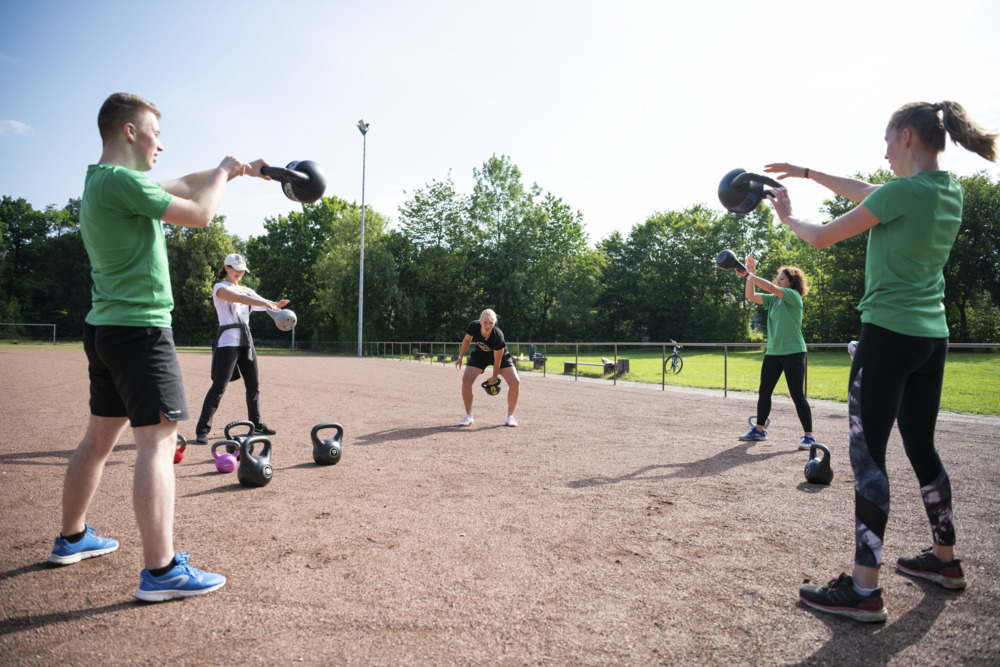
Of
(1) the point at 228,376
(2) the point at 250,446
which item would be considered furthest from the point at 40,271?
(2) the point at 250,446

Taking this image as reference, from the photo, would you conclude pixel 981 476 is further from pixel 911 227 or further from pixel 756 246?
pixel 756 246

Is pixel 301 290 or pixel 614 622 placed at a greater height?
pixel 301 290

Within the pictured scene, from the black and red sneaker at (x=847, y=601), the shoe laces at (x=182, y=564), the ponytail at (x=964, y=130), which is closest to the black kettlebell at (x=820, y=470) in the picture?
Answer: the black and red sneaker at (x=847, y=601)

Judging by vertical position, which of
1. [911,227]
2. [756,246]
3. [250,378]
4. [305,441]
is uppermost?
[756,246]

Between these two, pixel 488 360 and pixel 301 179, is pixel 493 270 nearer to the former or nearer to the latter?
pixel 488 360

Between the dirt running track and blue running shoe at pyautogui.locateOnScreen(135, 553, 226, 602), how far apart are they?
0.17ft

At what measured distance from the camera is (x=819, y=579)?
305 cm

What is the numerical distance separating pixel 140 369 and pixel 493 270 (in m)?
50.6

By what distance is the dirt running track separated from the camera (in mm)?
2354

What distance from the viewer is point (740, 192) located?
3654mm

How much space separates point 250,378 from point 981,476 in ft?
24.1

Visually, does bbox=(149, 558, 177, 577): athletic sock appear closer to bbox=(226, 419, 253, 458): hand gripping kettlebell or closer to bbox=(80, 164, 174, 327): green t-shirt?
bbox=(80, 164, 174, 327): green t-shirt

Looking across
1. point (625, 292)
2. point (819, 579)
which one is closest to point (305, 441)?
point (819, 579)

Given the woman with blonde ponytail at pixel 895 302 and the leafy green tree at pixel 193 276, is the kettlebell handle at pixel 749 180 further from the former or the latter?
the leafy green tree at pixel 193 276
